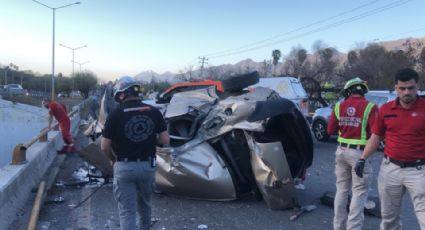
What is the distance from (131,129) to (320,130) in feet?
40.0

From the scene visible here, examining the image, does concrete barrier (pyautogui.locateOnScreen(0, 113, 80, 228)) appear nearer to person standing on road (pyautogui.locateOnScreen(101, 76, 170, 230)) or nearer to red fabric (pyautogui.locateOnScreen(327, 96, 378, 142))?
person standing on road (pyautogui.locateOnScreen(101, 76, 170, 230))

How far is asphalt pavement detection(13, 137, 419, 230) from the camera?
20.3 feet

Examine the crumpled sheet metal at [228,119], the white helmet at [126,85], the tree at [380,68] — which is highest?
the tree at [380,68]

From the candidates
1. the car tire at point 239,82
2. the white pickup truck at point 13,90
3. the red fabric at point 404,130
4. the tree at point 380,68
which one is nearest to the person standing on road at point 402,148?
the red fabric at point 404,130

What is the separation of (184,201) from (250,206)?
1.07m

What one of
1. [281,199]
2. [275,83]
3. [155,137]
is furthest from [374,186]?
[275,83]

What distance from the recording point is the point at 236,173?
704cm

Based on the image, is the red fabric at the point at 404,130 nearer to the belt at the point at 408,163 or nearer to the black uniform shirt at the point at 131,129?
the belt at the point at 408,163

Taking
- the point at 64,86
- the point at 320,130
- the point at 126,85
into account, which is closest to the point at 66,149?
the point at 320,130

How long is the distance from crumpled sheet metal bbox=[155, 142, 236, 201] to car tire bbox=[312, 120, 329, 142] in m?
9.48

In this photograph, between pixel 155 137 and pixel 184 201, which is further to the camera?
pixel 184 201

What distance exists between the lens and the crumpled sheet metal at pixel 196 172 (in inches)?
273

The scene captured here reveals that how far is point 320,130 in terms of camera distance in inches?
631

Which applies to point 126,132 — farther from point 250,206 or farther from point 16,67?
point 16,67
